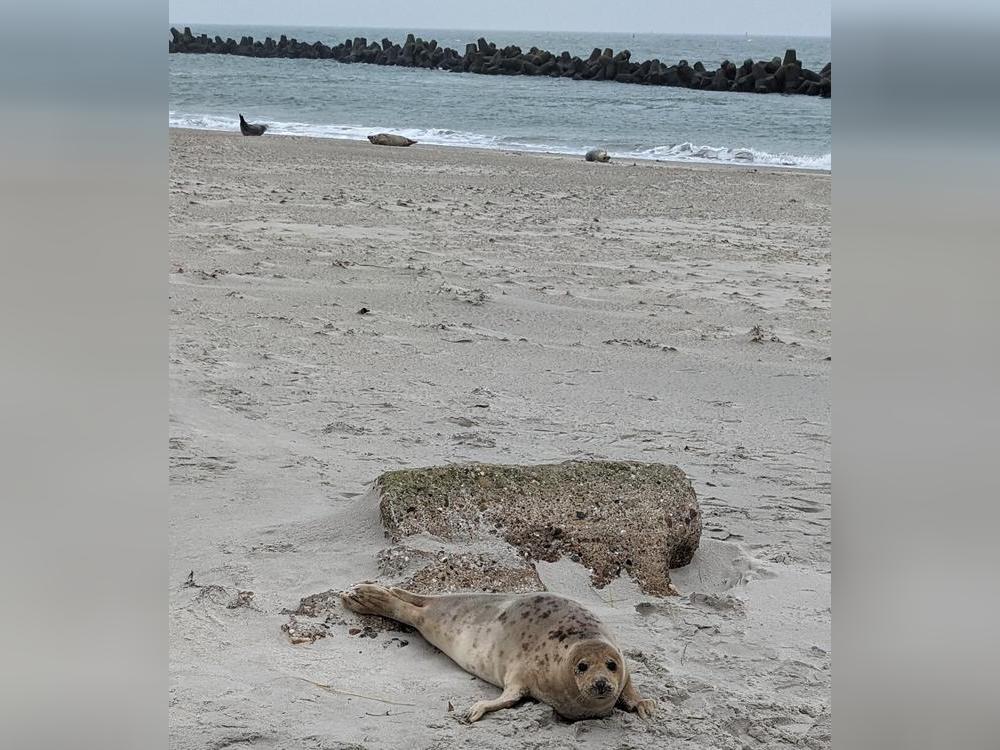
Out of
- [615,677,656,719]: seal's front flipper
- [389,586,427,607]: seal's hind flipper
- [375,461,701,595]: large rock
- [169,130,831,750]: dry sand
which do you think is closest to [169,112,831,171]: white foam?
[169,130,831,750]: dry sand

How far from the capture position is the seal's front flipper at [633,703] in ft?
7.62

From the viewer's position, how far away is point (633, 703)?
2.33m

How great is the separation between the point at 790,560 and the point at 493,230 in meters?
5.77

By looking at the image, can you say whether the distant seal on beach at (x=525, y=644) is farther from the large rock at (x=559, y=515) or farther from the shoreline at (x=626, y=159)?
the shoreline at (x=626, y=159)

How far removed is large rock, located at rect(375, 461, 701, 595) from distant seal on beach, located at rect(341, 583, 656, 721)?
0.36 m

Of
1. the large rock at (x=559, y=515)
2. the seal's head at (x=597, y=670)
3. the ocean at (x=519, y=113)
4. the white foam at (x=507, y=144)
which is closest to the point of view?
the seal's head at (x=597, y=670)

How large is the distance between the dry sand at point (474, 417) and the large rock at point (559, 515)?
76 mm

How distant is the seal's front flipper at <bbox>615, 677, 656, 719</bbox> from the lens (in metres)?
2.32

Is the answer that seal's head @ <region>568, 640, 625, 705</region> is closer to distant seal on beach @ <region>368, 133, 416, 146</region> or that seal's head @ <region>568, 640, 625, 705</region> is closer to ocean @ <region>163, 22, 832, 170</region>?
ocean @ <region>163, 22, 832, 170</region>

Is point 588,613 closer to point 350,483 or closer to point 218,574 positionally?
point 218,574

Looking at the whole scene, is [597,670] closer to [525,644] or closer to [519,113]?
[525,644]

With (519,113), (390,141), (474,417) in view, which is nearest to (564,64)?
(519,113)

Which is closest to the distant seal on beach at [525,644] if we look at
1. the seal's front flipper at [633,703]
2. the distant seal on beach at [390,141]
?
the seal's front flipper at [633,703]
